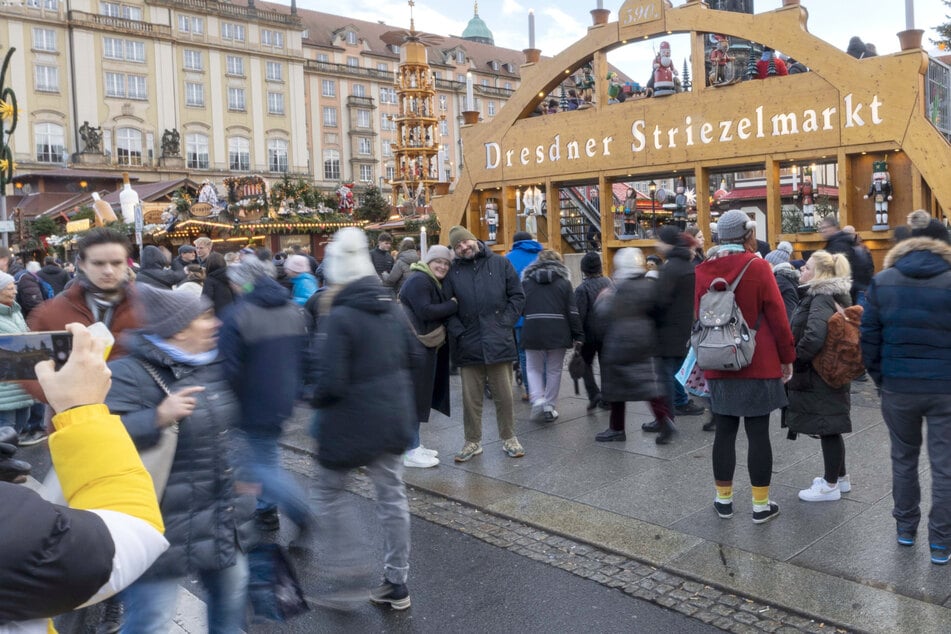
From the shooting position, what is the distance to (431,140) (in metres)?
28.0

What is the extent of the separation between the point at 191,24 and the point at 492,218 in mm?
55249

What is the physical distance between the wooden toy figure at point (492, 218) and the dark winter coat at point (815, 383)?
11243 mm

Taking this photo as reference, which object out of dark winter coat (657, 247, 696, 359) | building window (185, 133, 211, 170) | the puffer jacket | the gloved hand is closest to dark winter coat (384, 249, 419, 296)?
the puffer jacket

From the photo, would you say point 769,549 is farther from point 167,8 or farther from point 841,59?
point 167,8

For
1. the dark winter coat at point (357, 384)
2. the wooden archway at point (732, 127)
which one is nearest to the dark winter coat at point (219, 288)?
the dark winter coat at point (357, 384)

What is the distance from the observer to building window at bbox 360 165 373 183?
75.7 m

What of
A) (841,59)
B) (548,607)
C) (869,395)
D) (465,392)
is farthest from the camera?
(841,59)

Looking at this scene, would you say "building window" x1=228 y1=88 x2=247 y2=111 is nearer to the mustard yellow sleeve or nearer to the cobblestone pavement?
the cobblestone pavement

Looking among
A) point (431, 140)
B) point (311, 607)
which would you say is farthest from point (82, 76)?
point (311, 607)

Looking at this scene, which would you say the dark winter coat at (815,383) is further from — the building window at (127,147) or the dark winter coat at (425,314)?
the building window at (127,147)

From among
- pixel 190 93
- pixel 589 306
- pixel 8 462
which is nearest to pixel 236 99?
pixel 190 93

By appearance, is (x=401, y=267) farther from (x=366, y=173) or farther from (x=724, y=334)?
(x=366, y=173)

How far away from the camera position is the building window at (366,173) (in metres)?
75.7

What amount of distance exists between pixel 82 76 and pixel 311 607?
6205cm
